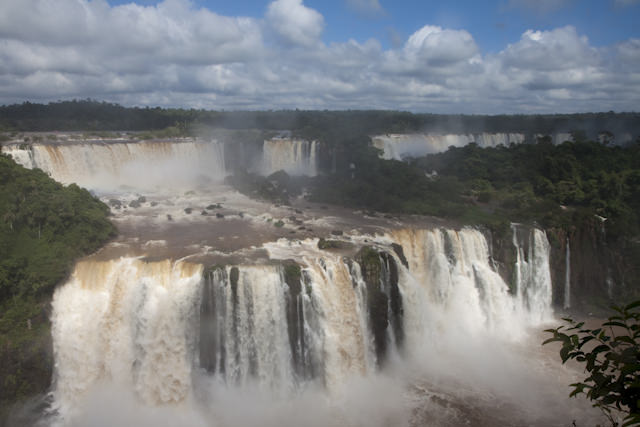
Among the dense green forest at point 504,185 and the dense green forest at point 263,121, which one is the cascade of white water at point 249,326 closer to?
the dense green forest at point 504,185

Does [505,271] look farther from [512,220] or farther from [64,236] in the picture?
[64,236]

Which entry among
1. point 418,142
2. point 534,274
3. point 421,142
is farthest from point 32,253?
point 421,142

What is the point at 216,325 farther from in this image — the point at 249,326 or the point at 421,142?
the point at 421,142

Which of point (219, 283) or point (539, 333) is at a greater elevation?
point (219, 283)

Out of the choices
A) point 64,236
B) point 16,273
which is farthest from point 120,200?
point 16,273

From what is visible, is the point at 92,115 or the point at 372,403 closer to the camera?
the point at 372,403

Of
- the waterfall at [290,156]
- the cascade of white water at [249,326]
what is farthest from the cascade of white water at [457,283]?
the waterfall at [290,156]

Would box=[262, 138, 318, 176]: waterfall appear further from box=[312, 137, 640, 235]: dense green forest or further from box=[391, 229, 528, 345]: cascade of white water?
box=[391, 229, 528, 345]: cascade of white water

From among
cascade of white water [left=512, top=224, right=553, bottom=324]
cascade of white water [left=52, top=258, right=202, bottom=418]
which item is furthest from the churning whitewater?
cascade of white water [left=512, top=224, right=553, bottom=324]
